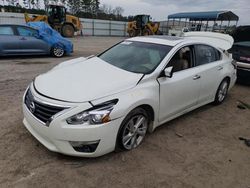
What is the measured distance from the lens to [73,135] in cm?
275

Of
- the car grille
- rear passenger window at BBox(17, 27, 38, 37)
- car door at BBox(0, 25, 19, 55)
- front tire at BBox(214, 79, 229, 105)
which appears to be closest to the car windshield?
the car grille

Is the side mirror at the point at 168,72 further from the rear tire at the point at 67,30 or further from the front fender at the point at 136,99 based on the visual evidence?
the rear tire at the point at 67,30

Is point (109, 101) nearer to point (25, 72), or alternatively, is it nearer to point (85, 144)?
point (85, 144)

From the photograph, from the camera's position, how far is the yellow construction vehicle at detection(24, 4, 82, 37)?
21.7 m

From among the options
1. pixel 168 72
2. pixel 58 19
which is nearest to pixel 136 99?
pixel 168 72

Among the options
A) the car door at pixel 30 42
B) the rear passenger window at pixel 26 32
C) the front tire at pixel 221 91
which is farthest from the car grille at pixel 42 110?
the rear passenger window at pixel 26 32

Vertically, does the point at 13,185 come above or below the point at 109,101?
below

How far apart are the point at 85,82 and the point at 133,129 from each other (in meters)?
0.91

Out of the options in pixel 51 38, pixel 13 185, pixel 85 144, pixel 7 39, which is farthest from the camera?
pixel 51 38

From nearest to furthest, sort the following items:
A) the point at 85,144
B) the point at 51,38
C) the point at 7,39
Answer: the point at 85,144
the point at 7,39
the point at 51,38

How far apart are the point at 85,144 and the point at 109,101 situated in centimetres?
57

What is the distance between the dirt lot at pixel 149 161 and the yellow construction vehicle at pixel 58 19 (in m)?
19.2

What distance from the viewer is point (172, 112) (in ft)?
12.8

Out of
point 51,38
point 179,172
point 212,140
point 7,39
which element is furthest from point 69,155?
point 51,38
